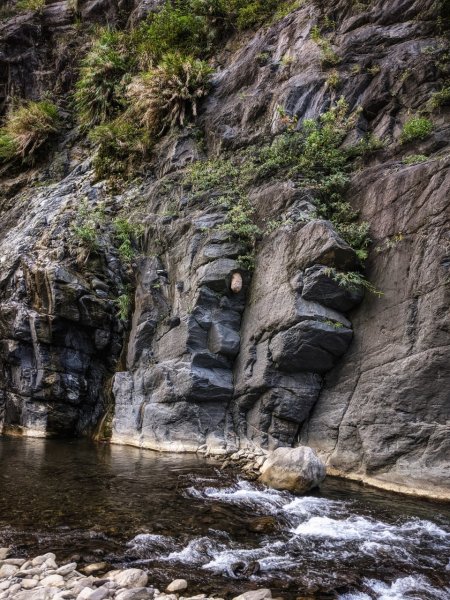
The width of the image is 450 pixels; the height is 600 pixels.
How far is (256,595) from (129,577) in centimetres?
129

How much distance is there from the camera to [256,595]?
13.7 feet

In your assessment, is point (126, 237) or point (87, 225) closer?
point (126, 237)

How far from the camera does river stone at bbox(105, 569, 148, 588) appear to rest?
14.2ft

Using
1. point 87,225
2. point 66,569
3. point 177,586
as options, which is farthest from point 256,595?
point 87,225

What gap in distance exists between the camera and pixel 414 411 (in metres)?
8.17

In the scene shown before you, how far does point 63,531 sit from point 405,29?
16198 mm

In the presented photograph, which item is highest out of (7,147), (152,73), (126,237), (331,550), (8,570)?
(152,73)

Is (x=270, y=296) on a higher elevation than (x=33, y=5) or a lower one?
lower

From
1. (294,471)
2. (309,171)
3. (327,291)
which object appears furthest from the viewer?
(309,171)

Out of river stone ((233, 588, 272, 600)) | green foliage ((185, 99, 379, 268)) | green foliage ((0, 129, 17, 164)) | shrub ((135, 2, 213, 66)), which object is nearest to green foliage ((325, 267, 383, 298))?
green foliage ((185, 99, 379, 268))

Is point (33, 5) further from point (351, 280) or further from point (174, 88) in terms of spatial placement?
point (351, 280)

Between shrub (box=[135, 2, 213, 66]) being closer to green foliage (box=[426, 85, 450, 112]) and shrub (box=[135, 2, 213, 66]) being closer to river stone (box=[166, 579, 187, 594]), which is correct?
green foliage (box=[426, 85, 450, 112])

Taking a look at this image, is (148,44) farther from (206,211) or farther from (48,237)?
(206,211)

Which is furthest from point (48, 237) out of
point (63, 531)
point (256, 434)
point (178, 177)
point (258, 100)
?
point (63, 531)
